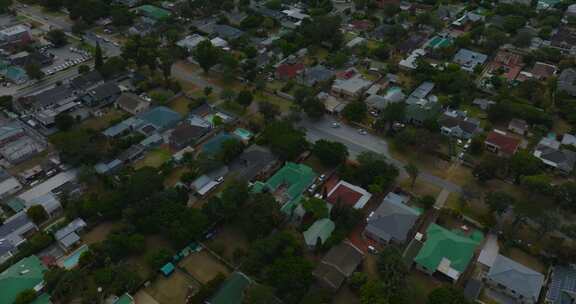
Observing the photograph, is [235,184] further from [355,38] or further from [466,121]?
[355,38]

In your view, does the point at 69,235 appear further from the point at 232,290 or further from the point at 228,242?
the point at 232,290

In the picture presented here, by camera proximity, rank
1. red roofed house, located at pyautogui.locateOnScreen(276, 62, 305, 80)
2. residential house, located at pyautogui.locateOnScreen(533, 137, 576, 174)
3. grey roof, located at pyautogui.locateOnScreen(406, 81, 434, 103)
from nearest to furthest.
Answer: residential house, located at pyautogui.locateOnScreen(533, 137, 576, 174)
grey roof, located at pyautogui.locateOnScreen(406, 81, 434, 103)
red roofed house, located at pyautogui.locateOnScreen(276, 62, 305, 80)

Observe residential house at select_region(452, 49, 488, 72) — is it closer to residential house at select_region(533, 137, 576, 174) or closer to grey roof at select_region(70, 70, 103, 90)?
residential house at select_region(533, 137, 576, 174)

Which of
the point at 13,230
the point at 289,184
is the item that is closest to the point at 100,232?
the point at 13,230

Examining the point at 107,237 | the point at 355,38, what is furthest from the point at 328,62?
the point at 107,237

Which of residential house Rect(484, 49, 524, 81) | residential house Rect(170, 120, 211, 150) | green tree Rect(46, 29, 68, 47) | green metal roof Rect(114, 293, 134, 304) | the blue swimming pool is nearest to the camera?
green metal roof Rect(114, 293, 134, 304)

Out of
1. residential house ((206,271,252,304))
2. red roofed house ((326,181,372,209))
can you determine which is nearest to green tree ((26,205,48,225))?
residential house ((206,271,252,304))
